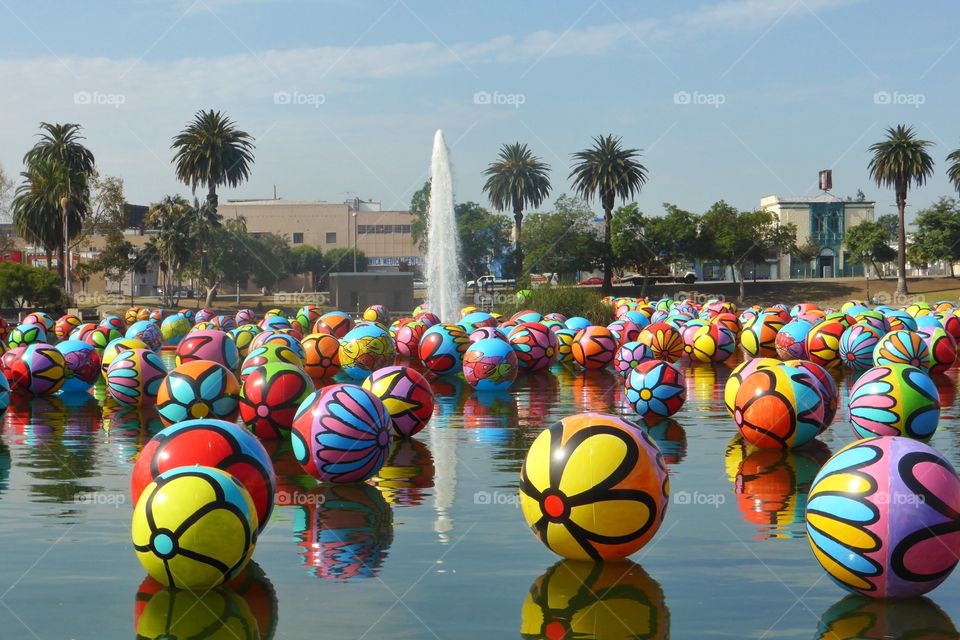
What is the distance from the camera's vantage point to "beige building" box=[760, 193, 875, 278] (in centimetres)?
12938

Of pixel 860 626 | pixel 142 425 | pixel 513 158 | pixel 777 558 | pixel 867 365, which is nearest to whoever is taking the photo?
pixel 860 626

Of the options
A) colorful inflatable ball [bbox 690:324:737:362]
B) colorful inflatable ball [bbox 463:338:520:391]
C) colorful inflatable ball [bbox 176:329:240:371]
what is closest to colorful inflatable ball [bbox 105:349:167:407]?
colorful inflatable ball [bbox 176:329:240:371]

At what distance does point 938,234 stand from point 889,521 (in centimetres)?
9985

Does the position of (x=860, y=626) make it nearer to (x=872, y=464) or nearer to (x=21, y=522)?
(x=872, y=464)

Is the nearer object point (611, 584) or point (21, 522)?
point (611, 584)

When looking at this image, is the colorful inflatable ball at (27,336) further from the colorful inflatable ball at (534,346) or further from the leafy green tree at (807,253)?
the leafy green tree at (807,253)

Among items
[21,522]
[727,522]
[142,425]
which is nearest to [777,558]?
[727,522]

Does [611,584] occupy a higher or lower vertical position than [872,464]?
lower

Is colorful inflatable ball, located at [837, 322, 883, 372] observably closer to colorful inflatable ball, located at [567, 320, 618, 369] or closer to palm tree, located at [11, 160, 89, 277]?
colorful inflatable ball, located at [567, 320, 618, 369]

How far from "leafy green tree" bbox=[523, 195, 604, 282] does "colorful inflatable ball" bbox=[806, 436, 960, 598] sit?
8550 centimetres

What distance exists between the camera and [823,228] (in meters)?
130

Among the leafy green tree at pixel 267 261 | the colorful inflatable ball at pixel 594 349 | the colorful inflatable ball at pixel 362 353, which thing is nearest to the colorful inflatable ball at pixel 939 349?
the colorful inflatable ball at pixel 594 349

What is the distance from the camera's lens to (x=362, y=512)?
1423 cm

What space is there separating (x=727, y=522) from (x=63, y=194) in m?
79.3
